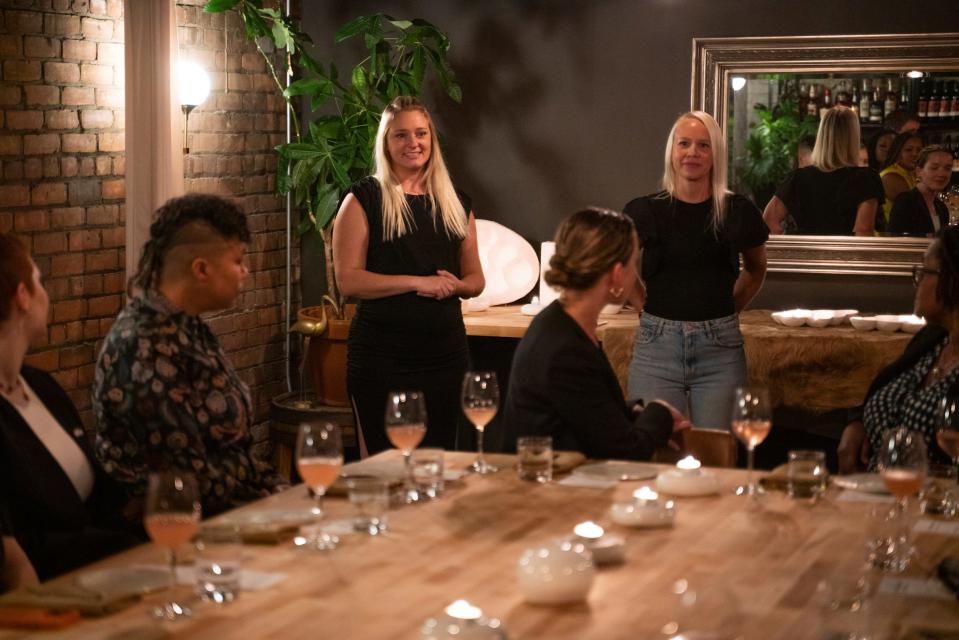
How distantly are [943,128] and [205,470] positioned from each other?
12.3 ft

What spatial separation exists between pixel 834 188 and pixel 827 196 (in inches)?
1.7

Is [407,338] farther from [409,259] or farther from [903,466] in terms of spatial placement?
[903,466]

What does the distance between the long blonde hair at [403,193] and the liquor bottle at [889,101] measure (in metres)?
2.05

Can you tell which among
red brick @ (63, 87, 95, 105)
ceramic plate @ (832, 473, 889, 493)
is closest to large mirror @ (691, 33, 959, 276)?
red brick @ (63, 87, 95, 105)

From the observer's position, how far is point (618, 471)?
113 inches

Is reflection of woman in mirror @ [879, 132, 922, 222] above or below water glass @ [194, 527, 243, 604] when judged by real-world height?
above

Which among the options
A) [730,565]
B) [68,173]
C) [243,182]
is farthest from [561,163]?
[730,565]

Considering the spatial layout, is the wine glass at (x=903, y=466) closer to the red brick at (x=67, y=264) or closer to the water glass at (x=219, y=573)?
the water glass at (x=219, y=573)

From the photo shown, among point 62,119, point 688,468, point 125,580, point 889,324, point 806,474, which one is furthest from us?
point 889,324

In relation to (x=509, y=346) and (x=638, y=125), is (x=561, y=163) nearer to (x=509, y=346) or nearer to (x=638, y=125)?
(x=638, y=125)

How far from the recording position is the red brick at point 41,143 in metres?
4.66

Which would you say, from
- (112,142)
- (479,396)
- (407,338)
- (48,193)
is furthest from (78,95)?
(479,396)

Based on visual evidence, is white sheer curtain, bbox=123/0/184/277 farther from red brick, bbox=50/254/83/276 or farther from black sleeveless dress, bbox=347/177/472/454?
black sleeveless dress, bbox=347/177/472/454

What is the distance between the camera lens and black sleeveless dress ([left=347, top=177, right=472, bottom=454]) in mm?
4340
